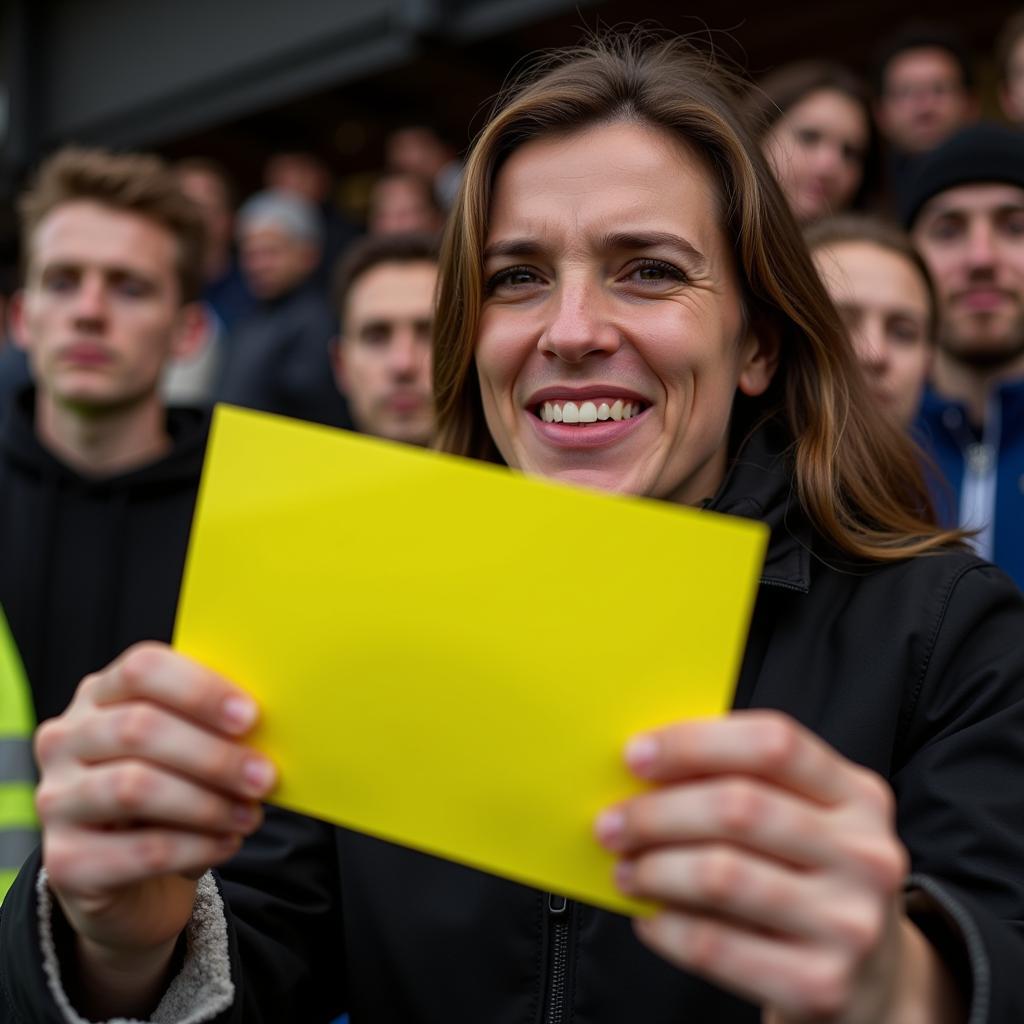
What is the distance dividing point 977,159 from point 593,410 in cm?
219

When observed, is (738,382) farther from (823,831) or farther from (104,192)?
(104,192)

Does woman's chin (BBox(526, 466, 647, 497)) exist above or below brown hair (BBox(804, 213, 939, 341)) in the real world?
below

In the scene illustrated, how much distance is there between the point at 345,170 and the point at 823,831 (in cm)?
967

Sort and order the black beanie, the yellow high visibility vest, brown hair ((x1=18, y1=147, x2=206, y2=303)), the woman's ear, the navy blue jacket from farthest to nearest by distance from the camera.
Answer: brown hair ((x1=18, y1=147, x2=206, y2=303)) < the black beanie < the navy blue jacket < the yellow high visibility vest < the woman's ear

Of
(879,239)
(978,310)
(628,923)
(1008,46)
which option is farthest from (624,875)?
(1008,46)

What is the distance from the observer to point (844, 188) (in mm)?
4312

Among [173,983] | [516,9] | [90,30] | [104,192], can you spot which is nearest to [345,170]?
[90,30]

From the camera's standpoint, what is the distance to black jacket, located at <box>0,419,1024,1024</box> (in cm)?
139

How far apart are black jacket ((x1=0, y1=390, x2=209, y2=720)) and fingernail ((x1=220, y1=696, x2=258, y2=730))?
2.08 metres

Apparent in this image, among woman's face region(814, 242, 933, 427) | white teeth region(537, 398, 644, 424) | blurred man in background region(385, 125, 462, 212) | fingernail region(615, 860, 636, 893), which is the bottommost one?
fingernail region(615, 860, 636, 893)

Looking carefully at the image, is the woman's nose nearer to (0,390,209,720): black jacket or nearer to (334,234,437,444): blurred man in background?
(0,390,209,720): black jacket

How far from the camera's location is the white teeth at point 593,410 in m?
1.70

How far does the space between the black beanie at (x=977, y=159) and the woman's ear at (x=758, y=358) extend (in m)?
1.83

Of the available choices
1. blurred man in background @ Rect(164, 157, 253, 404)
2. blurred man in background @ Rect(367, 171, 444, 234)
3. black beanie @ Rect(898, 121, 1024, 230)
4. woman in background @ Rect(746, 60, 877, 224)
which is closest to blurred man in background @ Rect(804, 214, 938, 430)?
black beanie @ Rect(898, 121, 1024, 230)
